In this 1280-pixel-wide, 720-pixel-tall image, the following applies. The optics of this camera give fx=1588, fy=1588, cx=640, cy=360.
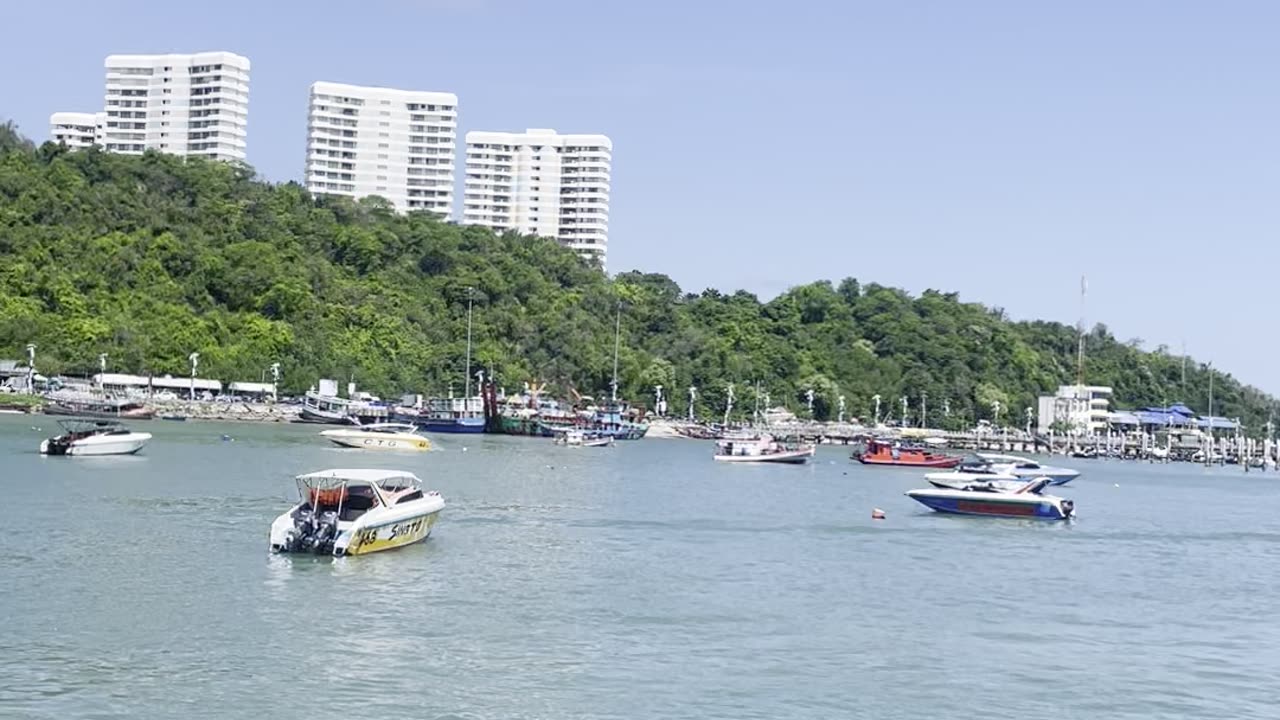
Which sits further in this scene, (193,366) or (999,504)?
(193,366)

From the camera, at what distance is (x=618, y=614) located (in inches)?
1100

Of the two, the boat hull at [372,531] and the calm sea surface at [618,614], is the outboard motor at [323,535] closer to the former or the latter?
the boat hull at [372,531]

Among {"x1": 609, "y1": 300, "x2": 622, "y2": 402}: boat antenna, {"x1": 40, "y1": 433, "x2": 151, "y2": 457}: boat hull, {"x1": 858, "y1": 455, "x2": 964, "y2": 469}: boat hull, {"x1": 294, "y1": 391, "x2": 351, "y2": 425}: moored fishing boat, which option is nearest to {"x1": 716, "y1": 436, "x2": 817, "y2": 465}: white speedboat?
{"x1": 858, "y1": 455, "x2": 964, "y2": 469}: boat hull

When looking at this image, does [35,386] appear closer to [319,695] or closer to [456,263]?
[456,263]

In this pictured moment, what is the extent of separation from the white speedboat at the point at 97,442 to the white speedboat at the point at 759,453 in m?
35.4

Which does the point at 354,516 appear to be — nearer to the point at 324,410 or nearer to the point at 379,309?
the point at 324,410

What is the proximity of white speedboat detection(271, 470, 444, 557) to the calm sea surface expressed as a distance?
456 millimetres

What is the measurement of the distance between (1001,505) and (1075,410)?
440 feet

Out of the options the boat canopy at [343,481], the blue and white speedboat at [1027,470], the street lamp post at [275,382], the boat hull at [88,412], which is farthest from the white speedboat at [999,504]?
the street lamp post at [275,382]

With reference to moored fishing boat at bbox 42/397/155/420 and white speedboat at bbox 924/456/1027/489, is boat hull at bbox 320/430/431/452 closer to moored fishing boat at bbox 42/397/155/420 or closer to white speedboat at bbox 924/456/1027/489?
moored fishing boat at bbox 42/397/155/420

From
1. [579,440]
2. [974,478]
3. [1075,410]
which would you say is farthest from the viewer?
[1075,410]

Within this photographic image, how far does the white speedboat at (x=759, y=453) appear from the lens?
300ft

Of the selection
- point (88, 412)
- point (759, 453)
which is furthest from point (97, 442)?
point (88, 412)

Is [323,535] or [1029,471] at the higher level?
[1029,471]
